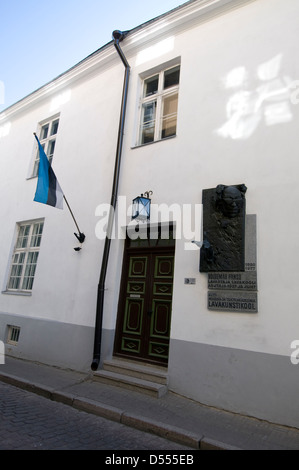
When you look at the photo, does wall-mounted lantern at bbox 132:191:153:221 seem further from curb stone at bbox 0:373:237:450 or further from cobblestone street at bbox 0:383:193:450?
cobblestone street at bbox 0:383:193:450

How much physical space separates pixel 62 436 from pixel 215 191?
13.5 feet

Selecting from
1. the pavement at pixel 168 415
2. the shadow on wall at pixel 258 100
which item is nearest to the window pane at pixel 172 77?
the shadow on wall at pixel 258 100

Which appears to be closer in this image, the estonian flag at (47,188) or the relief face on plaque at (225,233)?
the relief face on plaque at (225,233)

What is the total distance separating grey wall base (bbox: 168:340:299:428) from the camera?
13.4 ft

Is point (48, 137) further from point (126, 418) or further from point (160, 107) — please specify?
point (126, 418)

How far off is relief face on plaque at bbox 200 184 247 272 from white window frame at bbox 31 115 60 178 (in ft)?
18.6

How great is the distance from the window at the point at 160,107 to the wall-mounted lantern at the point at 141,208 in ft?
5.06

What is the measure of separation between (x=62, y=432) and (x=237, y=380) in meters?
2.44

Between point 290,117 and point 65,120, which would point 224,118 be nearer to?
point 290,117

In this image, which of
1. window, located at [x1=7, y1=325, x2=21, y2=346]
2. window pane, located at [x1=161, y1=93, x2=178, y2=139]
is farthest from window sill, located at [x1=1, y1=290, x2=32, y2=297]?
window pane, located at [x1=161, y1=93, x2=178, y2=139]

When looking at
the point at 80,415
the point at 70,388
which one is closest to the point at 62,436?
the point at 80,415

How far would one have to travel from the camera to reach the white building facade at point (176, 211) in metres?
4.51

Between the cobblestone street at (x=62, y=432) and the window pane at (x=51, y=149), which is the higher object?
the window pane at (x=51, y=149)

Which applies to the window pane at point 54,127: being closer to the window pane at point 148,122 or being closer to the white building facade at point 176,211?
the white building facade at point 176,211
